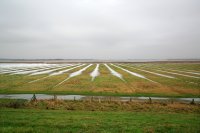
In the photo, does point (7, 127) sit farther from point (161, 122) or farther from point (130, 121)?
point (161, 122)

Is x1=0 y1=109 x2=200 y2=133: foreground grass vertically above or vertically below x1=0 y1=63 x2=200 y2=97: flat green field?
above

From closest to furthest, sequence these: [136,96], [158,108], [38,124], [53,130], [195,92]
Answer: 1. [53,130]
2. [38,124]
3. [158,108]
4. [136,96]
5. [195,92]

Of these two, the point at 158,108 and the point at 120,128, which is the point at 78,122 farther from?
the point at 158,108

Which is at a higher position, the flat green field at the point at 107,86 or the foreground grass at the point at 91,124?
the foreground grass at the point at 91,124

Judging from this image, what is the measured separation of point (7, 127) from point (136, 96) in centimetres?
1928

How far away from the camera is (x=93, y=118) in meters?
15.5

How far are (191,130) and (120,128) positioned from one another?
4.18 m

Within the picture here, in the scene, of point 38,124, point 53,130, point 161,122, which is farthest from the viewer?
point 161,122

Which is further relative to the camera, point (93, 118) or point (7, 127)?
point (93, 118)

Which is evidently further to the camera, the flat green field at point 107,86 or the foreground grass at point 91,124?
the flat green field at point 107,86

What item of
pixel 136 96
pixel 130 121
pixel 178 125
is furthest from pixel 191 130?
pixel 136 96

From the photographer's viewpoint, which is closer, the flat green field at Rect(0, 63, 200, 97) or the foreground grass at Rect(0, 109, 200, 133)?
the foreground grass at Rect(0, 109, 200, 133)

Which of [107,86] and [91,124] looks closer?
[91,124]

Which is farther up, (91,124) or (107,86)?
(91,124)
